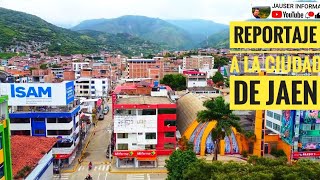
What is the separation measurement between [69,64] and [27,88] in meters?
104

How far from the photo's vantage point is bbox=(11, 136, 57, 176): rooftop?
2844 centimetres

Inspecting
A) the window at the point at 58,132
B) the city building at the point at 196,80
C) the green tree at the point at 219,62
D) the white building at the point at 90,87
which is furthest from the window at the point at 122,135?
the green tree at the point at 219,62

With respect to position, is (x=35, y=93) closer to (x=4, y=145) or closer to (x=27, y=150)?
(x=27, y=150)

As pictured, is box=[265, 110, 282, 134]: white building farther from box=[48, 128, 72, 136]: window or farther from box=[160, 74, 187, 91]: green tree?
box=[160, 74, 187, 91]: green tree

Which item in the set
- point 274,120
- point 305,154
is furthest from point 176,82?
point 305,154

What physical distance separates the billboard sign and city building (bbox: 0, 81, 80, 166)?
25.8 meters

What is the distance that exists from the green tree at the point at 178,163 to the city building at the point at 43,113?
15.1 m

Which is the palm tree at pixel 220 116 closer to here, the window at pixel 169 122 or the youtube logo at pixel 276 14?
the window at pixel 169 122

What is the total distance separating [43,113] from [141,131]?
1157cm

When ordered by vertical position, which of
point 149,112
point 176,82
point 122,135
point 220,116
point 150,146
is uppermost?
point 176,82

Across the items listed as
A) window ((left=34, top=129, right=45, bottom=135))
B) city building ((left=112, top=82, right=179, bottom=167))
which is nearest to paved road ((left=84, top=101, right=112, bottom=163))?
city building ((left=112, top=82, right=179, bottom=167))

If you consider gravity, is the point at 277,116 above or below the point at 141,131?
above

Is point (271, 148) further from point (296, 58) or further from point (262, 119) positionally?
point (296, 58)

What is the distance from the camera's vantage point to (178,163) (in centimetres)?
3444
